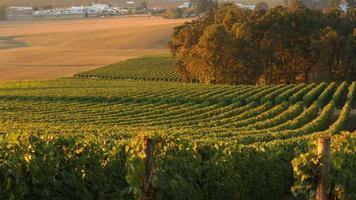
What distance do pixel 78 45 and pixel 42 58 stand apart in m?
25.3

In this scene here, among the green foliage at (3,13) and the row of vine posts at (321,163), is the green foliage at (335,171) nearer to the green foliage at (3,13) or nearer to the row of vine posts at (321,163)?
the row of vine posts at (321,163)

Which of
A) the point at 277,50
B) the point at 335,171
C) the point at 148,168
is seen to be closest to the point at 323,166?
the point at 335,171

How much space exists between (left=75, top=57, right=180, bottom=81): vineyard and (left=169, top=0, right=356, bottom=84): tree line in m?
9.72

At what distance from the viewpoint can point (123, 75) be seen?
83.5 m

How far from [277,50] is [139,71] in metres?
24.5

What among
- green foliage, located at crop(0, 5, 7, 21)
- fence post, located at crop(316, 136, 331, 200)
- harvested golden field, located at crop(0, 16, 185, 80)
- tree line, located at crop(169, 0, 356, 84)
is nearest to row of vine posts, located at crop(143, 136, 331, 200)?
fence post, located at crop(316, 136, 331, 200)

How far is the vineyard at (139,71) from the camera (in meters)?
82.4

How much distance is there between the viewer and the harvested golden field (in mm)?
95588

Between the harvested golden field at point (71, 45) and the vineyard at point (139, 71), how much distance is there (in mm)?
5103

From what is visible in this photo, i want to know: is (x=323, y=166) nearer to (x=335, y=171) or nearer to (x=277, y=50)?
(x=335, y=171)

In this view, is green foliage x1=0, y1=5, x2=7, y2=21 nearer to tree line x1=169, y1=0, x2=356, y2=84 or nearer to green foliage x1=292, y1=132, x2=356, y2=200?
tree line x1=169, y1=0, x2=356, y2=84

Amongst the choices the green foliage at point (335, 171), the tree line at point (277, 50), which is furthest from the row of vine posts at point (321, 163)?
the tree line at point (277, 50)

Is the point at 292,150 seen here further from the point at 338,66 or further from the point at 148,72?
the point at 148,72

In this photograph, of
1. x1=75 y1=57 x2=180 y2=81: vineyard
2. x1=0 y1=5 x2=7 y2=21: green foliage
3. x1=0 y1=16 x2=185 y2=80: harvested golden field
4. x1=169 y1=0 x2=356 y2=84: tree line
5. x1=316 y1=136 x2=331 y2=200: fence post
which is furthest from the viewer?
x1=0 y1=5 x2=7 y2=21: green foliage
